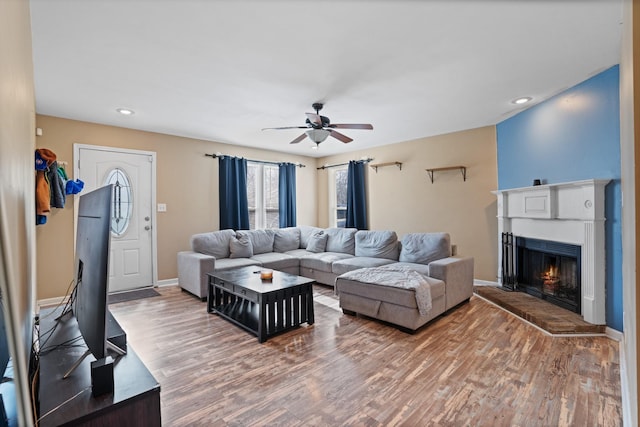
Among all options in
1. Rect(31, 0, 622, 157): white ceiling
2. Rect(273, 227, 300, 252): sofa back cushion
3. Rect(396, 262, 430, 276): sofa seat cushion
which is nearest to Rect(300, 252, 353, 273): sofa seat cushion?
Rect(273, 227, 300, 252): sofa back cushion

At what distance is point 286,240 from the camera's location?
18.8 ft

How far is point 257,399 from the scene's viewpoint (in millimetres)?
1971

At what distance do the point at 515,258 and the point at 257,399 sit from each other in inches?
148

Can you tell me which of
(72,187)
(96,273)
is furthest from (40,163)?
(96,273)

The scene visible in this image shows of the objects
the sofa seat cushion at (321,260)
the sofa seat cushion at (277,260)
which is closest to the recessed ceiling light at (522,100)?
the sofa seat cushion at (321,260)

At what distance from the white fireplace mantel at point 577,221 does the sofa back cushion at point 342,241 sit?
2375 mm

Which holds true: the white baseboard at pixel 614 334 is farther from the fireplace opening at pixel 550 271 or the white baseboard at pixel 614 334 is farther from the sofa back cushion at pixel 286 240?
the sofa back cushion at pixel 286 240

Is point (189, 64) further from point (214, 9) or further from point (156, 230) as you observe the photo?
point (156, 230)

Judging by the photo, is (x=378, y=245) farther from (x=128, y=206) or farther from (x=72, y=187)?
(x=72, y=187)

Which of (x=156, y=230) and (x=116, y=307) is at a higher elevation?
(x=156, y=230)

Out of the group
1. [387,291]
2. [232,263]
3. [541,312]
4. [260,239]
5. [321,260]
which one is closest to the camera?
[387,291]

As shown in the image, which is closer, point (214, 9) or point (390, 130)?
point (214, 9)

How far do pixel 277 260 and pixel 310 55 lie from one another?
3188mm

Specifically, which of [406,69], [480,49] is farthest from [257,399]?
[480,49]
